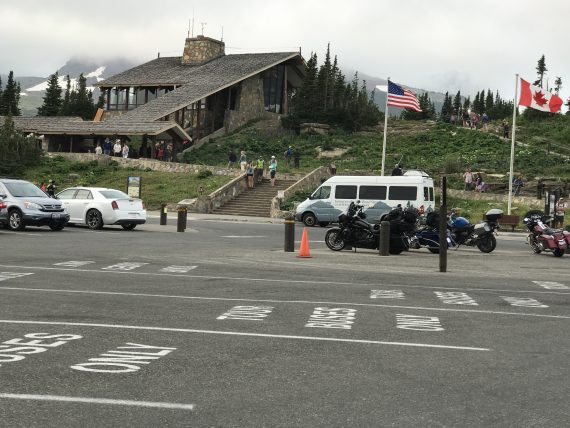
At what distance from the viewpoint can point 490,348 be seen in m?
8.24

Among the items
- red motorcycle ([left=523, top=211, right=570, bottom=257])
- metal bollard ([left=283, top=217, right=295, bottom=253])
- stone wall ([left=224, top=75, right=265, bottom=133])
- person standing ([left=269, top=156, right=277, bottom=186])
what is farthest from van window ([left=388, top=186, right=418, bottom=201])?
stone wall ([left=224, top=75, right=265, bottom=133])

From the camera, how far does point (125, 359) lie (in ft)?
23.4

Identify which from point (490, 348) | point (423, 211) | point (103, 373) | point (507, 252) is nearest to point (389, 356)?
point (490, 348)

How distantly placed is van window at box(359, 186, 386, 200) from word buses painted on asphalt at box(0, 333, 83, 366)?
26.7 m

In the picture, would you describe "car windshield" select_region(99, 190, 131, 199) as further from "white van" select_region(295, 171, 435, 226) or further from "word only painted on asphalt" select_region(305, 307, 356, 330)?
"word only painted on asphalt" select_region(305, 307, 356, 330)

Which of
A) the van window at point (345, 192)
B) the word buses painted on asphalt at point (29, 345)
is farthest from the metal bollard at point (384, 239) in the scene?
the word buses painted on asphalt at point (29, 345)

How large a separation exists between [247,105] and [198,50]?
373 inches

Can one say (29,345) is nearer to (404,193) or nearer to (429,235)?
(429,235)

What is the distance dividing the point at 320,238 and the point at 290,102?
51.6 meters

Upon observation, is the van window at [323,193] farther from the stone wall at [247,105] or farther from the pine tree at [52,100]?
the pine tree at [52,100]

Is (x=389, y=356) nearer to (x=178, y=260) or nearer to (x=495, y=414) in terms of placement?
(x=495, y=414)

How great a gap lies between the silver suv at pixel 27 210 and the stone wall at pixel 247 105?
43.0 m

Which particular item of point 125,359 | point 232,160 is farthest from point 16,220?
point 232,160

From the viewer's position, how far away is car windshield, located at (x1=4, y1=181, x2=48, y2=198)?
2638 cm
